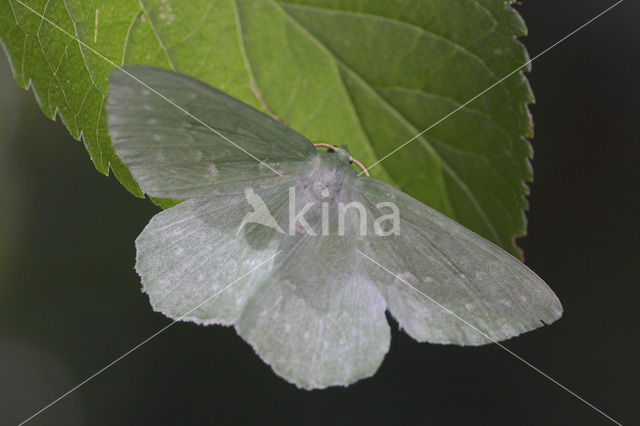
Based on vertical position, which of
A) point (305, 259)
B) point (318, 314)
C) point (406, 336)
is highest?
point (305, 259)

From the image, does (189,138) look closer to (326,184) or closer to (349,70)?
(326,184)

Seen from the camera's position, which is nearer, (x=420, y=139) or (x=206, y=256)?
(x=206, y=256)

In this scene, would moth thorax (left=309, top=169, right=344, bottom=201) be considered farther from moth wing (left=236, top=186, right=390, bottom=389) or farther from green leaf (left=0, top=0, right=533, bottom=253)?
green leaf (left=0, top=0, right=533, bottom=253)

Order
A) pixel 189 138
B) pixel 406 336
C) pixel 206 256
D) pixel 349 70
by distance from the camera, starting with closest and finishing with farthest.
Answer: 1. pixel 189 138
2. pixel 206 256
3. pixel 349 70
4. pixel 406 336

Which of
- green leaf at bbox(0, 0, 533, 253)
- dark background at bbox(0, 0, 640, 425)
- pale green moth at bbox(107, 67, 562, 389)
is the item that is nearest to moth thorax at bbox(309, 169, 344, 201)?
pale green moth at bbox(107, 67, 562, 389)

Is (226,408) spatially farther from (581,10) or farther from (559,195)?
(581,10)

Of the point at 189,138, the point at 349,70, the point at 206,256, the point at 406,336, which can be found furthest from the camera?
the point at 406,336

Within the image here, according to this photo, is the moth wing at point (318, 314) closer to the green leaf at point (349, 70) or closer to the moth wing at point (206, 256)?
the moth wing at point (206, 256)

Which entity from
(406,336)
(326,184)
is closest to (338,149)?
(326,184)
